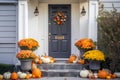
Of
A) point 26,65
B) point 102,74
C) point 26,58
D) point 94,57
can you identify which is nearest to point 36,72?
point 26,65

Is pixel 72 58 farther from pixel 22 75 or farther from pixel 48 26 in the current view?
pixel 22 75

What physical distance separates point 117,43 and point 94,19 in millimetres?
1590

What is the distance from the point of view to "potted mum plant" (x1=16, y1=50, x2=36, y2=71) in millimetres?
13188

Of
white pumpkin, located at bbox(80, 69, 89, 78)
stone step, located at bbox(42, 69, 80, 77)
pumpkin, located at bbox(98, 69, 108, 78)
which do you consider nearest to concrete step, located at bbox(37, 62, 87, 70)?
stone step, located at bbox(42, 69, 80, 77)

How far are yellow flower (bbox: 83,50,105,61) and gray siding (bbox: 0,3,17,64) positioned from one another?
3416 mm

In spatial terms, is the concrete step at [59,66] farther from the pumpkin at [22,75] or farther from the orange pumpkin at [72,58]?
the pumpkin at [22,75]

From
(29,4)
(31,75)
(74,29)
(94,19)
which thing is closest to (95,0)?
(94,19)

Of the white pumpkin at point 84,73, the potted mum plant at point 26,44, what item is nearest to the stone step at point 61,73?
the white pumpkin at point 84,73

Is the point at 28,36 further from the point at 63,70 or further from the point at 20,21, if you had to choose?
the point at 63,70

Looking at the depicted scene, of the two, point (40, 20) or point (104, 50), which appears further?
point (40, 20)

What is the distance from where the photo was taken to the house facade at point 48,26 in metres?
15.2

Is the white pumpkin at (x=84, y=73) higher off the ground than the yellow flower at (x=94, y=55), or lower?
lower

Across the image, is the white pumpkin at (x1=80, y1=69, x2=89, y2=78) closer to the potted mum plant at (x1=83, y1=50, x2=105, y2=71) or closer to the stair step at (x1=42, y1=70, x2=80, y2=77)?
the stair step at (x1=42, y1=70, x2=80, y2=77)

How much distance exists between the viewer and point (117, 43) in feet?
43.0
